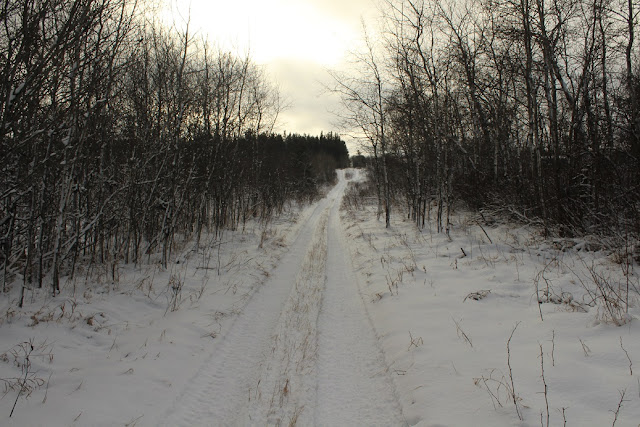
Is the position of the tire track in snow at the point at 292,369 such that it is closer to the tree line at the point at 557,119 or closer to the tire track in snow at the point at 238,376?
the tire track in snow at the point at 238,376

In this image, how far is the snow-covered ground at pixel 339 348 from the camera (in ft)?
9.32

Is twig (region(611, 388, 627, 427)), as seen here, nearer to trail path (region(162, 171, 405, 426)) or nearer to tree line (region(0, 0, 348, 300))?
trail path (region(162, 171, 405, 426))

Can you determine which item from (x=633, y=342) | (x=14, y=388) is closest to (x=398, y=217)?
(x=633, y=342)

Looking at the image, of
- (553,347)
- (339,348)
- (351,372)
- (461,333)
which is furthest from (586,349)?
(339,348)

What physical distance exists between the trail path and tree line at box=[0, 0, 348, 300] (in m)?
3.43

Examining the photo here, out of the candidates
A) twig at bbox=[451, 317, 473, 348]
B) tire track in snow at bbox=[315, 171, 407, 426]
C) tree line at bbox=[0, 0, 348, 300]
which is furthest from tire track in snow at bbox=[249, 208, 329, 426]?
tree line at bbox=[0, 0, 348, 300]

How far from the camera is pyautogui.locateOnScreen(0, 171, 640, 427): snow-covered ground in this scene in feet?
9.32

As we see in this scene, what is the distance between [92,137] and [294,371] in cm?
580

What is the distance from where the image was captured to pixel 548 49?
823 cm

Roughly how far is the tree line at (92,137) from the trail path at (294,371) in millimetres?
3427

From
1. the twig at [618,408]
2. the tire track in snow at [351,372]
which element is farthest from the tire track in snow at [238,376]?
the twig at [618,408]

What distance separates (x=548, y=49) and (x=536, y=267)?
20.1ft

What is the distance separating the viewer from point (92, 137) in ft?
19.7

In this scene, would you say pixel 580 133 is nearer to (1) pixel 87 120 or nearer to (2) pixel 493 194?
(2) pixel 493 194
